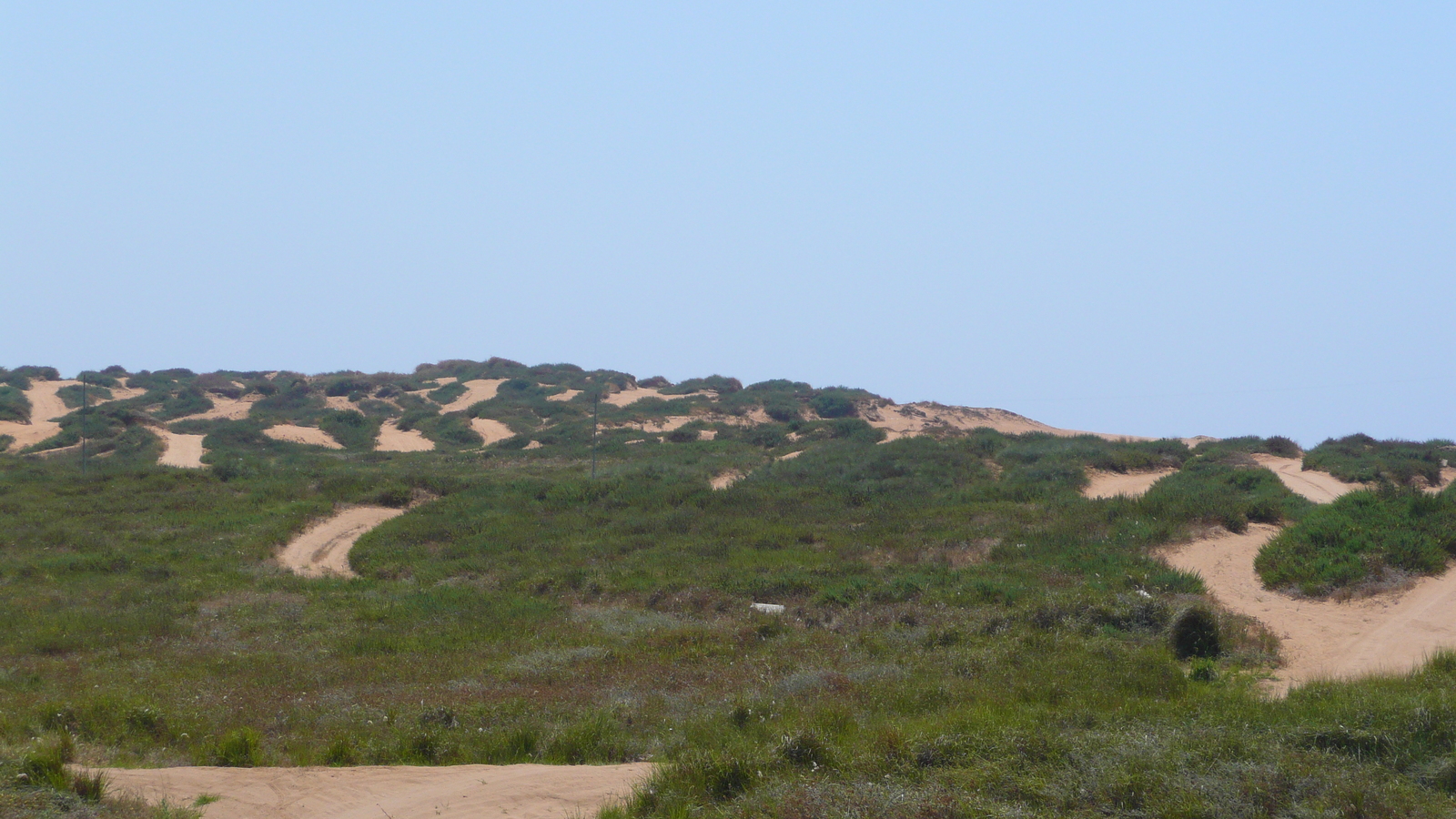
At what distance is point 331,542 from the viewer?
23.8 meters

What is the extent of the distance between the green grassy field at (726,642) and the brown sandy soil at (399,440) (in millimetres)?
14967

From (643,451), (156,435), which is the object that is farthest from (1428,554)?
(156,435)

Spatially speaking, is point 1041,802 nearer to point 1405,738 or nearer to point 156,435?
point 1405,738

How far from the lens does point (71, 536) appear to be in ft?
70.8

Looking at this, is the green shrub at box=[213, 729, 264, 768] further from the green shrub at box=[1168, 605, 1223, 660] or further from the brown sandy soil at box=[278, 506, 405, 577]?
the brown sandy soil at box=[278, 506, 405, 577]

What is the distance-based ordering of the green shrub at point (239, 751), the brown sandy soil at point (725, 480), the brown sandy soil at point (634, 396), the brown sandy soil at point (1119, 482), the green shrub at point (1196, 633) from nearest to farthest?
the green shrub at point (239, 751)
the green shrub at point (1196, 633)
the brown sandy soil at point (1119, 482)
the brown sandy soil at point (725, 480)
the brown sandy soil at point (634, 396)

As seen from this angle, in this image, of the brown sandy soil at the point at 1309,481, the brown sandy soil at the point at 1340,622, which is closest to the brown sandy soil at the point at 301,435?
the brown sandy soil at the point at 1340,622

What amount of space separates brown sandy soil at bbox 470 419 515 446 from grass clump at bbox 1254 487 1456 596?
131 ft

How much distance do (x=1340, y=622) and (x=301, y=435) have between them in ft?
158

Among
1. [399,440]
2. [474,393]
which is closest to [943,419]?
[399,440]

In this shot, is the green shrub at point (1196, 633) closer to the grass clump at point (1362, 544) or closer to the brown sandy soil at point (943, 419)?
the grass clump at point (1362, 544)

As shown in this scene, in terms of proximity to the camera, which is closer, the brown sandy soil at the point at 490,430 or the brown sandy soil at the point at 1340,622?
the brown sandy soil at the point at 1340,622

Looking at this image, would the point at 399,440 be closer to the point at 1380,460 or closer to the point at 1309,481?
the point at 1309,481

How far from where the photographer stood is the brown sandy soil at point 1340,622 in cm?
1166
